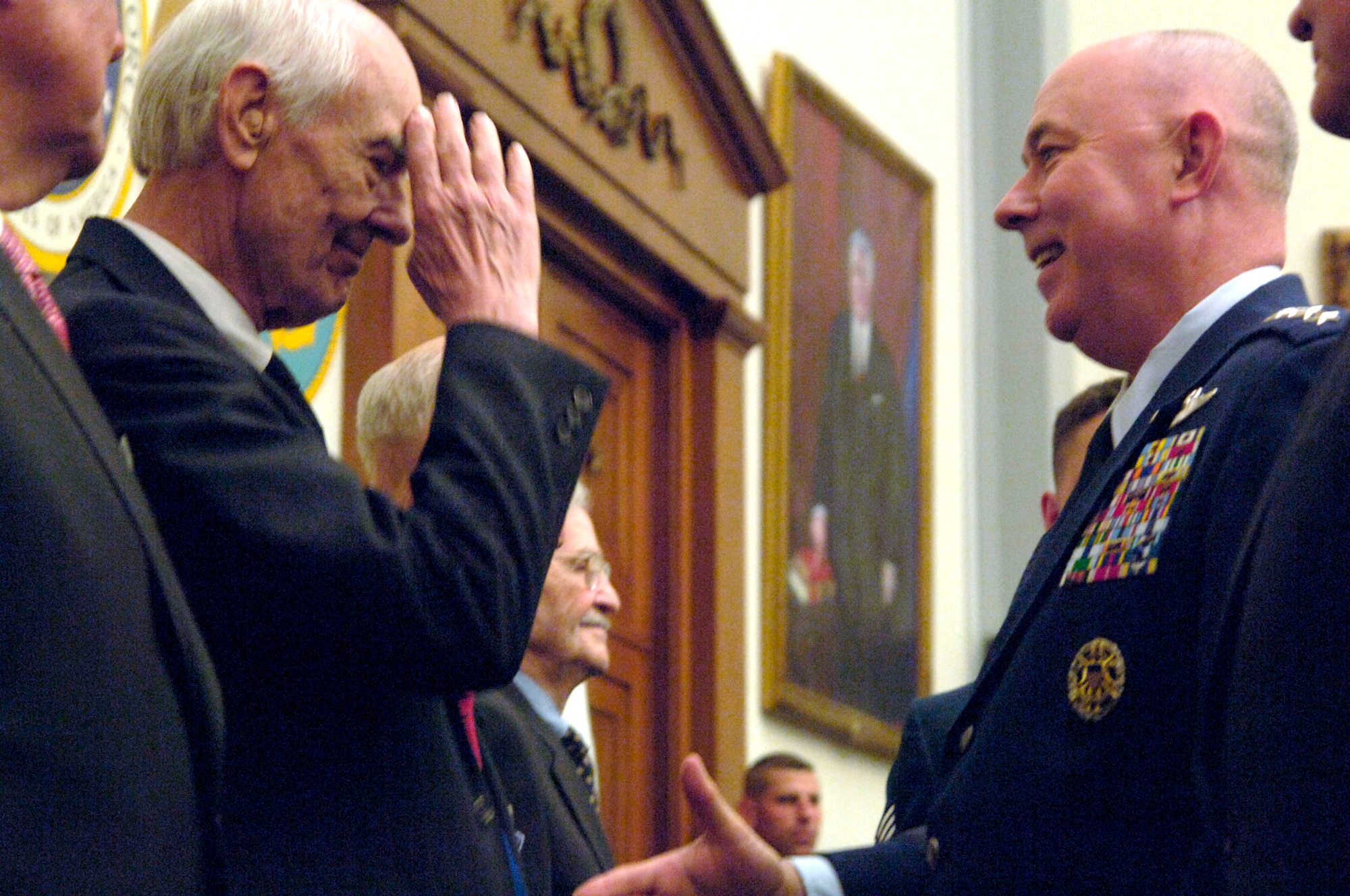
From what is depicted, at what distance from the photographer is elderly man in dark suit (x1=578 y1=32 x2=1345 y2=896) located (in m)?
2.13

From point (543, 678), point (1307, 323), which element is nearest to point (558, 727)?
point (543, 678)

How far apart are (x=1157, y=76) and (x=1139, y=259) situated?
0.30 m

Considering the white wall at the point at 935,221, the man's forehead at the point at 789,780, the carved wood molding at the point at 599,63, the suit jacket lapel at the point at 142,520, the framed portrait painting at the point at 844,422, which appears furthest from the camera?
the framed portrait painting at the point at 844,422

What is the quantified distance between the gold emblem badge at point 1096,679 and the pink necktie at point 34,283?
1138mm

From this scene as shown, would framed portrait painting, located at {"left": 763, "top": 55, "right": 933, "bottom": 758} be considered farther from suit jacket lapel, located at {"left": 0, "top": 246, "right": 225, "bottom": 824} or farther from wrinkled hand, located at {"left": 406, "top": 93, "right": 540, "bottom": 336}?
suit jacket lapel, located at {"left": 0, "top": 246, "right": 225, "bottom": 824}

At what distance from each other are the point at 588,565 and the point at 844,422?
15.5 ft

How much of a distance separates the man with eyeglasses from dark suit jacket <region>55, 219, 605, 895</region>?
1.53 ft

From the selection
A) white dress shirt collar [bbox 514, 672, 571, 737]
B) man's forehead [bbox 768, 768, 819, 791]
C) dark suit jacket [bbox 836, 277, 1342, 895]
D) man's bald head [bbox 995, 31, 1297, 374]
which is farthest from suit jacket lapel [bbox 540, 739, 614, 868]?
man's forehead [bbox 768, 768, 819, 791]

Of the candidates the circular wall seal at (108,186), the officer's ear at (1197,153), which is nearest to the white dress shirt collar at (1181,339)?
the officer's ear at (1197,153)

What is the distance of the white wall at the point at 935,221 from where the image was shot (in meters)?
7.63

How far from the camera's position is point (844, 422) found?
8.44m

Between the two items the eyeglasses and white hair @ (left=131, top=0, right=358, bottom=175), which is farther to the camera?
the eyeglasses

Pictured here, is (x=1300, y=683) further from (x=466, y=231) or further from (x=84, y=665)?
(x=466, y=231)

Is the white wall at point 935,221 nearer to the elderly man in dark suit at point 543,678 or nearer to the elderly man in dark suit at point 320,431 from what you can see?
the elderly man in dark suit at point 543,678
